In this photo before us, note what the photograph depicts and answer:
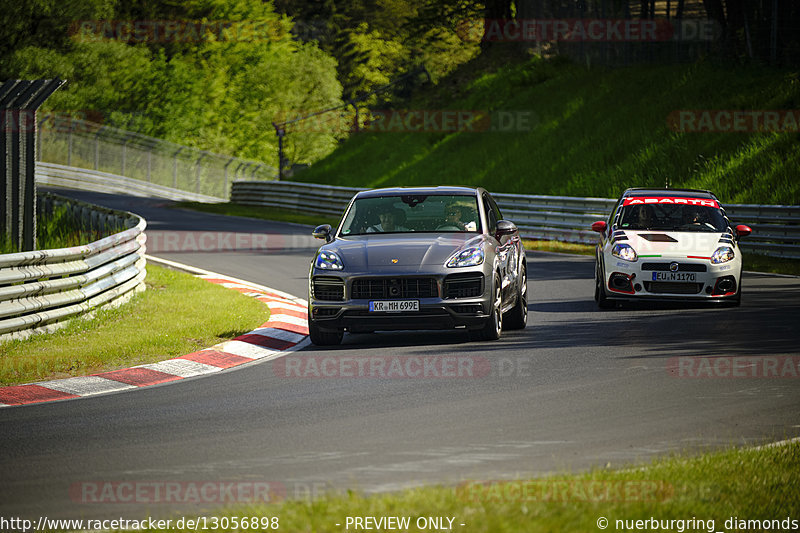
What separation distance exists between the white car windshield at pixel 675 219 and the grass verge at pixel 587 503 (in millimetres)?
9664

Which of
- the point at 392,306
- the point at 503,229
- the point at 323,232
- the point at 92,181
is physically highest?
the point at 503,229

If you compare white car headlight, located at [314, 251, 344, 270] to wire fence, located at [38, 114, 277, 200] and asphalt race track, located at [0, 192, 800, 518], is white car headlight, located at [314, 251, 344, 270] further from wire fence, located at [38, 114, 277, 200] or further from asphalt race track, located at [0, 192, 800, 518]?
wire fence, located at [38, 114, 277, 200]

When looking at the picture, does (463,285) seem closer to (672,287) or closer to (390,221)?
(390,221)

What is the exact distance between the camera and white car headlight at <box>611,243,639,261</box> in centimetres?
1504

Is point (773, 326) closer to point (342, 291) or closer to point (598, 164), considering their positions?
point (342, 291)

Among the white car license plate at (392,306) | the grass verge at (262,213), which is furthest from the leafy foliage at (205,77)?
the white car license plate at (392,306)

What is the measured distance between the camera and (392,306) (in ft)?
38.4

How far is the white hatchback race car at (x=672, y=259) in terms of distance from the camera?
14.9 m

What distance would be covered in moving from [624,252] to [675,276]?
0.74 metres

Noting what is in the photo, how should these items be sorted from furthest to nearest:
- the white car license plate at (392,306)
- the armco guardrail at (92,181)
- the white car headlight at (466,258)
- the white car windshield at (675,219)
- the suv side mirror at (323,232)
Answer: the armco guardrail at (92,181) < the white car windshield at (675,219) < the suv side mirror at (323,232) < the white car headlight at (466,258) < the white car license plate at (392,306)

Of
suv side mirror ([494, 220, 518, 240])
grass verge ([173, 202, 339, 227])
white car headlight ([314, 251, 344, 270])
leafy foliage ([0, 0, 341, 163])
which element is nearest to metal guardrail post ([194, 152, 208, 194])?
leafy foliage ([0, 0, 341, 163])

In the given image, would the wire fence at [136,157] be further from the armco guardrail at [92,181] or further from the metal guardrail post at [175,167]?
the armco guardrail at [92,181]

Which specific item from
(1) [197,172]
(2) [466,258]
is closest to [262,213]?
(1) [197,172]

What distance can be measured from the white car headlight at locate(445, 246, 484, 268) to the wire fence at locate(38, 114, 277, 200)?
44433 millimetres
